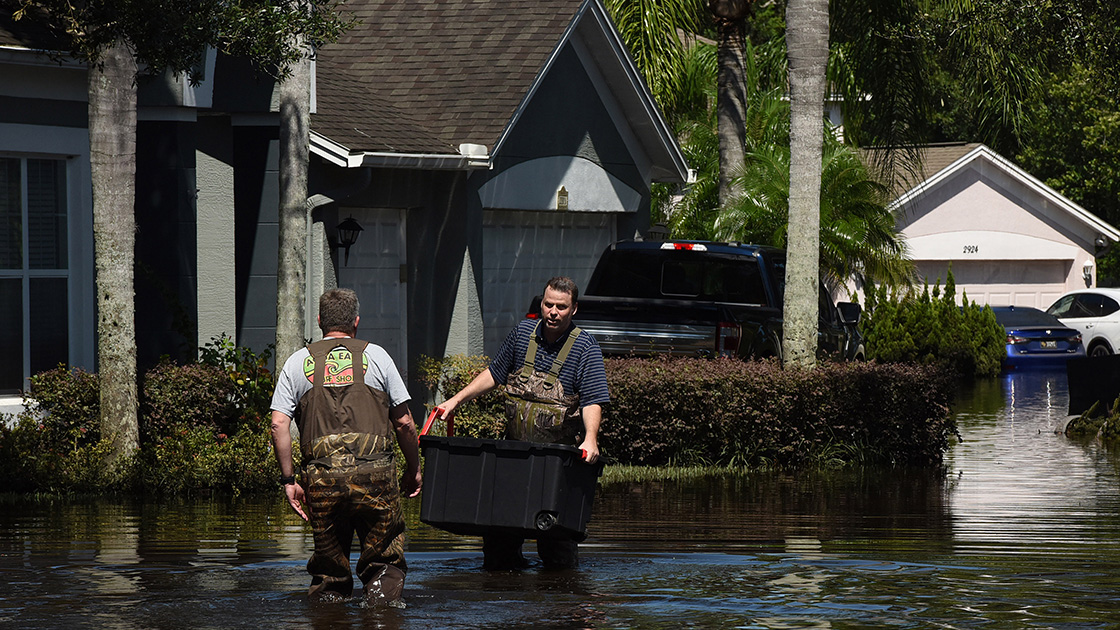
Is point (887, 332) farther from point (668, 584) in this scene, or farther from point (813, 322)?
point (668, 584)

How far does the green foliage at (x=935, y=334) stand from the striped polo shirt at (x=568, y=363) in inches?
851

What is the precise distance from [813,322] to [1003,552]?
541cm

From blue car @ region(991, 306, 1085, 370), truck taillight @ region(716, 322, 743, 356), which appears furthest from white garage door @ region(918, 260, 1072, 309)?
truck taillight @ region(716, 322, 743, 356)

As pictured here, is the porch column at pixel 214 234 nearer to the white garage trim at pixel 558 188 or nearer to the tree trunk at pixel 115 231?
the tree trunk at pixel 115 231

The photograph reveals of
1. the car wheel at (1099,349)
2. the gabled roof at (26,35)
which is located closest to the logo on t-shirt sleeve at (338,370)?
the gabled roof at (26,35)

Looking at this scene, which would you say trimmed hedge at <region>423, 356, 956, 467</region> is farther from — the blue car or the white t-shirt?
the blue car

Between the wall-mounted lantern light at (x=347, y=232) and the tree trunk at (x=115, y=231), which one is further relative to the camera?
the wall-mounted lantern light at (x=347, y=232)

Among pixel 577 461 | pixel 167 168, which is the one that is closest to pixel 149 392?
pixel 167 168

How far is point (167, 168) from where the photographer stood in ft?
48.2

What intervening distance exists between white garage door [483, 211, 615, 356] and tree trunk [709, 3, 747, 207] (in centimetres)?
192

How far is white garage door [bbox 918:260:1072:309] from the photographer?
40594 mm

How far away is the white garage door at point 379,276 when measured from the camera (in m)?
18.5

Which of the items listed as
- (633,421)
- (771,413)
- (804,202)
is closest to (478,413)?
(633,421)

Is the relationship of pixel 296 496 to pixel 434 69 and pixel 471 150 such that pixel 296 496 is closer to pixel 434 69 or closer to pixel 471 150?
pixel 471 150
